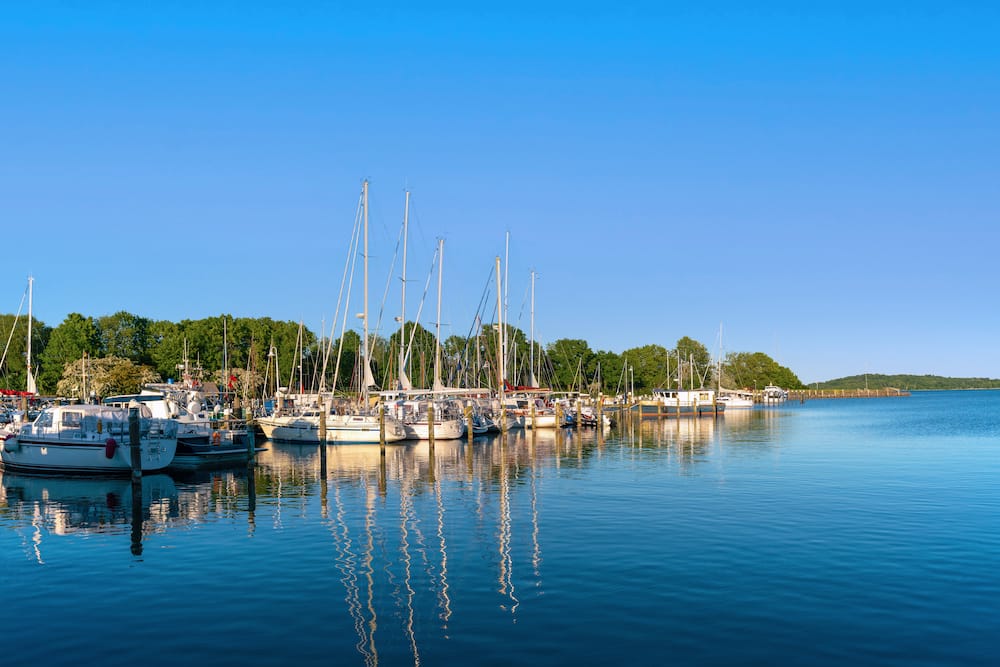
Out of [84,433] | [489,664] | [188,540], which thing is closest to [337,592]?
[489,664]

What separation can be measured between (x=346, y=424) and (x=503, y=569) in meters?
46.0

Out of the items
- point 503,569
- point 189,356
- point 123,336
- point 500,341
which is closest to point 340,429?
point 500,341

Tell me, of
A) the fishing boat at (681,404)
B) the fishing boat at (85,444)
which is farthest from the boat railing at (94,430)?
the fishing boat at (681,404)

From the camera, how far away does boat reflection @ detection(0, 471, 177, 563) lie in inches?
1237

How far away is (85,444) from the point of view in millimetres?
45844

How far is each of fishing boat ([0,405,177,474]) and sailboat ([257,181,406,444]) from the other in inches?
712

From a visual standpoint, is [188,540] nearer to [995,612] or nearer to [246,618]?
[246,618]

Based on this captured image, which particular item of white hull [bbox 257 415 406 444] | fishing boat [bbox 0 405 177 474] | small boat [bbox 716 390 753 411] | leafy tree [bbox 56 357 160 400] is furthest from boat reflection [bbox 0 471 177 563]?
small boat [bbox 716 390 753 411]

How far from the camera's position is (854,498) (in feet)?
125

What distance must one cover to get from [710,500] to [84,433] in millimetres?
33491

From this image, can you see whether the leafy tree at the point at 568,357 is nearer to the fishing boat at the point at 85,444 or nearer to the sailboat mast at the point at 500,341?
the sailboat mast at the point at 500,341

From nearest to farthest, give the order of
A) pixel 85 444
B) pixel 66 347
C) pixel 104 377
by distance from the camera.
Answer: pixel 85 444
pixel 104 377
pixel 66 347

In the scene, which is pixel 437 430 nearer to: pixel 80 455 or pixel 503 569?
pixel 80 455

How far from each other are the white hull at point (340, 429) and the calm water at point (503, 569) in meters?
20.9
